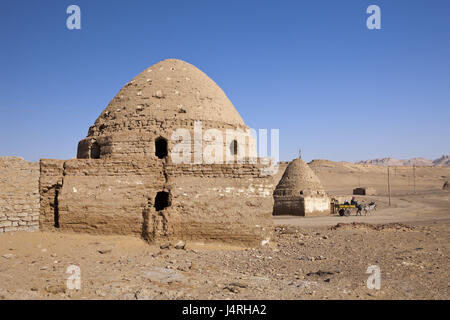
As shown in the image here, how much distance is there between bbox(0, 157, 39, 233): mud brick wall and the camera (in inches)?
368

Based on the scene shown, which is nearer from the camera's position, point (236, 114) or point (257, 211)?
point (257, 211)

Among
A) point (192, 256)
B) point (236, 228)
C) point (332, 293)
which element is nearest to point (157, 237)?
point (192, 256)

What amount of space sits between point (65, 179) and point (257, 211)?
568 cm

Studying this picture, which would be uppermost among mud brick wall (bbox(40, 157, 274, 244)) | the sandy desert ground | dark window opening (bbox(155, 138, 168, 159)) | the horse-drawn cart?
dark window opening (bbox(155, 138, 168, 159))

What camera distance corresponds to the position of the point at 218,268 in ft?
25.7

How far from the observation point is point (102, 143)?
455 inches

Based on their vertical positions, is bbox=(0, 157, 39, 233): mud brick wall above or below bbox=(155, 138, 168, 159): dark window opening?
below

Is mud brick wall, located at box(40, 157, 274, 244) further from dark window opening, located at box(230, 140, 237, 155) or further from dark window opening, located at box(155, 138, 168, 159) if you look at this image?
dark window opening, located at box(230, 140, 237, 155)

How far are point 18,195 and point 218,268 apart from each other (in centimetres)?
601

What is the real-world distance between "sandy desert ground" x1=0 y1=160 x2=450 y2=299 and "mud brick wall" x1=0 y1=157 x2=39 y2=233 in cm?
41

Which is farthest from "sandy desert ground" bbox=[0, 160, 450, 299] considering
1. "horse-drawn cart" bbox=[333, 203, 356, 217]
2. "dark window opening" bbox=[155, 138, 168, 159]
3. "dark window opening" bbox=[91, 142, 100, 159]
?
"horse-drawn cart" bbox=[333, 203, 356, 217]

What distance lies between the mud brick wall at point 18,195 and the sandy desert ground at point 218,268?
41 cm

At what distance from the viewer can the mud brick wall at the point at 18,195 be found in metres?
9.36
